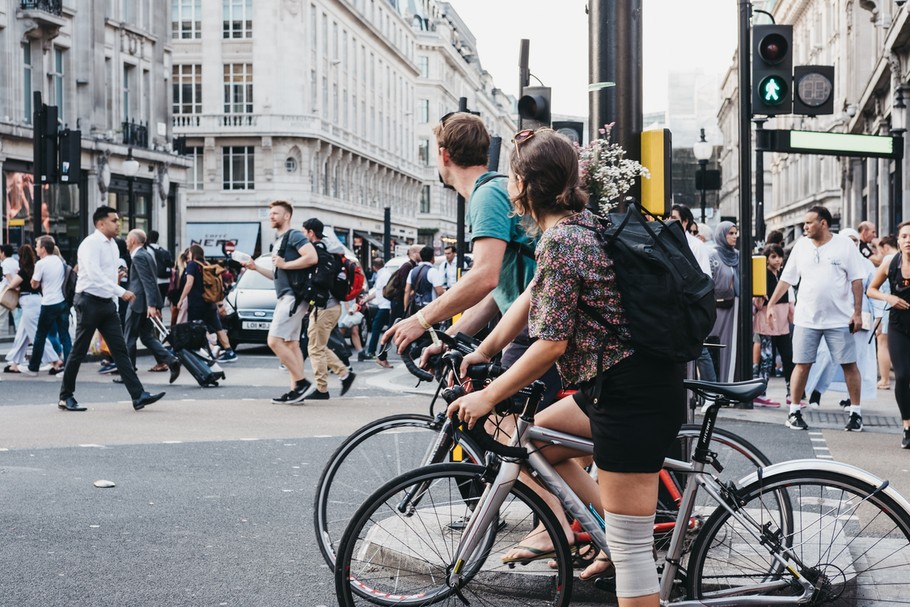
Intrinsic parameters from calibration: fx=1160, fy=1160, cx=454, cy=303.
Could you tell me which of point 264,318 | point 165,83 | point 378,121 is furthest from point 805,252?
point 378,121

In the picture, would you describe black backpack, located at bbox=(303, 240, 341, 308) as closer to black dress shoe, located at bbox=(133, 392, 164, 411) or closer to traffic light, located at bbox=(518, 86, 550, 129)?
black dress shoe, located at bbox=(133, 392, 164, 411)

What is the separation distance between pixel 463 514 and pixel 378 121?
76.9 metres

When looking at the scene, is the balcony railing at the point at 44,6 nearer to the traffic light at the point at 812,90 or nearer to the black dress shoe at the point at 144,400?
the black dress shoe at the point at 144,400

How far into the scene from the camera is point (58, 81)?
36.3 metres

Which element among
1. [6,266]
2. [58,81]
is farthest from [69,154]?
[58,81]

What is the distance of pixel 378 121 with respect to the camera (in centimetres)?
7950

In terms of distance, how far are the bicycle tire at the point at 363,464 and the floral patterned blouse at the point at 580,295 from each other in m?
1.18

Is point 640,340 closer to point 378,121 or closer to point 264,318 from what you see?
point 264,318

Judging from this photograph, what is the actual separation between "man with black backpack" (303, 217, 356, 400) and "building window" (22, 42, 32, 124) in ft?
80.7

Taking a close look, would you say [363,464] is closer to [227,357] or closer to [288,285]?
[288,285]

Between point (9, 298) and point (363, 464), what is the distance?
41.4 feet

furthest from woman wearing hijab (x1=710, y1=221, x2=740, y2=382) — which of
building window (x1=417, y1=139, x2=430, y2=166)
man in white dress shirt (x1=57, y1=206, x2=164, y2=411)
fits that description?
building window (x1=417, y1=139, x2=430, y2=166)

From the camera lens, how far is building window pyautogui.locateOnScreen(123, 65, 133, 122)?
136 feet

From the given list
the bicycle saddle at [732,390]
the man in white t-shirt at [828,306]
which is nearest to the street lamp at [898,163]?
the man in white t-shirt at [828,306]
